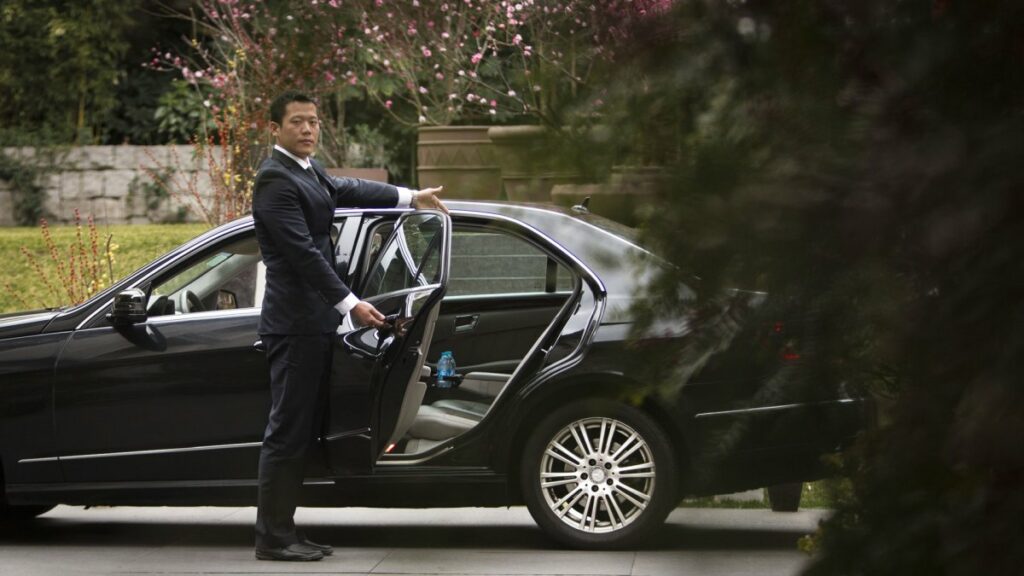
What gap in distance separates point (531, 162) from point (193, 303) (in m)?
5.52

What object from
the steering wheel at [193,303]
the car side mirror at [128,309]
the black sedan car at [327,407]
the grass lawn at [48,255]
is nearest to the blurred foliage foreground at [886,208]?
the black sedan car at [327,407]

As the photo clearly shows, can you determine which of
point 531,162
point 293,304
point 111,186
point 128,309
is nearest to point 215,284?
point 128,309

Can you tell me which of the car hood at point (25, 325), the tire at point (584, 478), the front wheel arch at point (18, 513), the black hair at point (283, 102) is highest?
the black hair at point (283, 102)

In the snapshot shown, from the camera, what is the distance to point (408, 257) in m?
6.56

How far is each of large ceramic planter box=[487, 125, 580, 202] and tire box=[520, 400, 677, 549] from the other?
16.4 ft

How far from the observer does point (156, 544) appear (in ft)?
23.2

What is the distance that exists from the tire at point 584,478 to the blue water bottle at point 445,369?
982mm

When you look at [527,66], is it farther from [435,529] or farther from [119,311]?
[435,529]

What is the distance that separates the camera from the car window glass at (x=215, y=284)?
6754mm

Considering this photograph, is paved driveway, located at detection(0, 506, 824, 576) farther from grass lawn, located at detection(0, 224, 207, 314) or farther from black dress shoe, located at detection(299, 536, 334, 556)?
grass lawn, located at detection(0, 224, 207, 314)

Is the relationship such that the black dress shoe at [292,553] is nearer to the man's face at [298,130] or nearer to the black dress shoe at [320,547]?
the black dress shoe at [320,547]

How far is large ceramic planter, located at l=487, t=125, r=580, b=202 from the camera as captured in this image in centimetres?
141

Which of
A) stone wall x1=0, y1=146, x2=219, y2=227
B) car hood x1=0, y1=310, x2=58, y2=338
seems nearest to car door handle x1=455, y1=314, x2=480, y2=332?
car hood x1=0, y1=310, x2=58, y2=338

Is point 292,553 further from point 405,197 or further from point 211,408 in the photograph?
point 405,197
